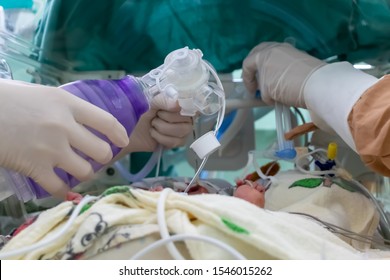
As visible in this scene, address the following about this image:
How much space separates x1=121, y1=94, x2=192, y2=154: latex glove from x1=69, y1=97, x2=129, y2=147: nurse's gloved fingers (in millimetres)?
264

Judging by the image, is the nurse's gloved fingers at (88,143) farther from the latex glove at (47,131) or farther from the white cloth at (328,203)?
the white cloth at (328,203)

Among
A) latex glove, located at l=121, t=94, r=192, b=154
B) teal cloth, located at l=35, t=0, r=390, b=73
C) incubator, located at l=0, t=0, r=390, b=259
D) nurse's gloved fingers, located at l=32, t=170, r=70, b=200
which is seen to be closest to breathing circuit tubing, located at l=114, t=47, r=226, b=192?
incubator, located at l=0, t=0, r=390, b=259

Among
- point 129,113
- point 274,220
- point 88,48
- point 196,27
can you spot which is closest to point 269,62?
point 196,27

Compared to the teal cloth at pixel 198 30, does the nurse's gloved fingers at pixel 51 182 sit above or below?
below

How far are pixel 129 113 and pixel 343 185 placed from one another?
43 cm

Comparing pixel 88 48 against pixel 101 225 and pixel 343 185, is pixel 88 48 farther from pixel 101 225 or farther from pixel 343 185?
pixel 101 225

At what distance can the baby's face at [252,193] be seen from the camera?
2.81ft

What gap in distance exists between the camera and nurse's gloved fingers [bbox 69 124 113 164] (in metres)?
0.71

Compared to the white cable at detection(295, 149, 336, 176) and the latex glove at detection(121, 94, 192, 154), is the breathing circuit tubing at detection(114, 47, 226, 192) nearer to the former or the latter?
the latex glove at detection(121, 94, 192, 154)

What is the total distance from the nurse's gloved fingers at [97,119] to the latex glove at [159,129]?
0.26 metres

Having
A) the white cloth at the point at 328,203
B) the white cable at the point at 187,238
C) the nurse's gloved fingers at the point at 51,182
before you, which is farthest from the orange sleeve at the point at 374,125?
the nurse's gloved fingers at the point at 51,182

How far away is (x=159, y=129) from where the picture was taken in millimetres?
1080

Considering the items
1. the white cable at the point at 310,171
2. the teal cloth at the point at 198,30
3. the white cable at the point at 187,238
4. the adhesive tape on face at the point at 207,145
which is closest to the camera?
the white cable at the point at 187,238

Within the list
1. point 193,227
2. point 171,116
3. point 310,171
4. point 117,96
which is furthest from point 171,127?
point 193,227
